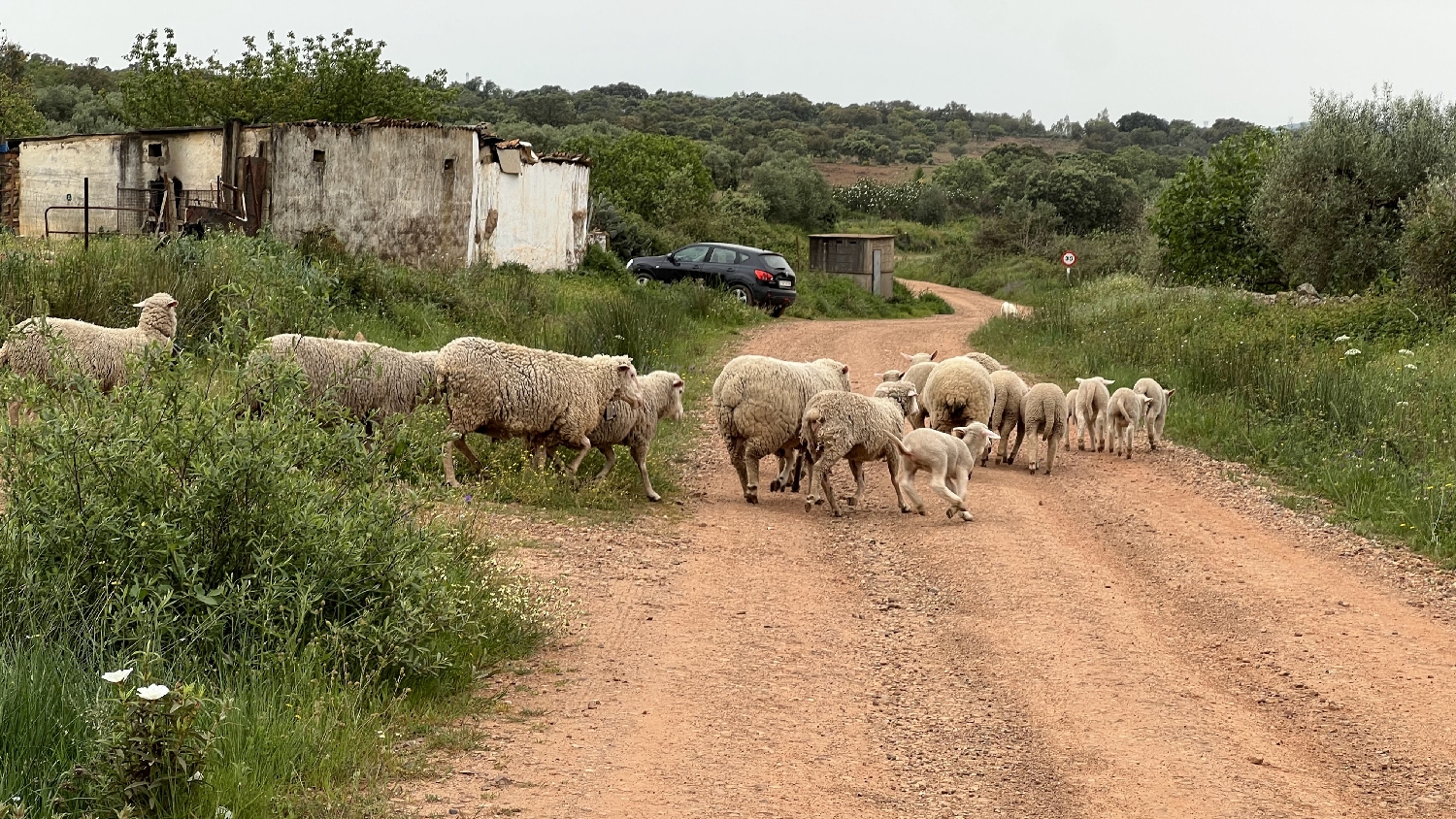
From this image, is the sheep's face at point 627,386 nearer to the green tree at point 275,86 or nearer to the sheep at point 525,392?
the sheep at point 525,392

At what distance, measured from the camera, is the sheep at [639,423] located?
11.8 meters

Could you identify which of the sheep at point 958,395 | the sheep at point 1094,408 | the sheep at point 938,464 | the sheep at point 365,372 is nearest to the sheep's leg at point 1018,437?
the sheep at point 958,395

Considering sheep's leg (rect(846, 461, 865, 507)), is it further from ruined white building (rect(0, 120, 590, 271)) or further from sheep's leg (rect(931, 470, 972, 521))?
ruined white building (rect(0, 120, 590, 271))

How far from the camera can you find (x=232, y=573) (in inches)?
247

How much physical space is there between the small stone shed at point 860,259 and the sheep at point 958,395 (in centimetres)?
2554

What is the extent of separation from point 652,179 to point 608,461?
101 ft

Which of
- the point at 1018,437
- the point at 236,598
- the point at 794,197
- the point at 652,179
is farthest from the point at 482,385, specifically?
the point at 794,197

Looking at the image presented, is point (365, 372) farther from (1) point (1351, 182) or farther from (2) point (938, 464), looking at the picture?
(1) point (1351, 182)

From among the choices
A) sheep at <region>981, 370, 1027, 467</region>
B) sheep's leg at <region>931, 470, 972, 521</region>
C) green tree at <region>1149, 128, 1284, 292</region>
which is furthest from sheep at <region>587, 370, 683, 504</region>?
green tree at <region>1149, 128, 1284, 292</region>

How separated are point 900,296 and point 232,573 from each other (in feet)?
111

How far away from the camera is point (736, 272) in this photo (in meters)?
32.0

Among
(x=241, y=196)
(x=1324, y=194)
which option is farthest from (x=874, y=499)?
(x=1324, y=194)

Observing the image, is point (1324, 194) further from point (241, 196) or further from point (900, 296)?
point (241, 196)

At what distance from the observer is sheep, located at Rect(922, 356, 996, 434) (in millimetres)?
13320
